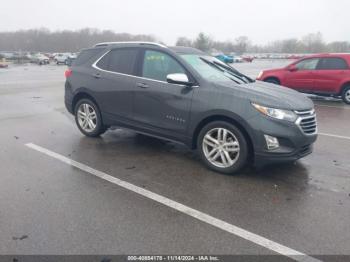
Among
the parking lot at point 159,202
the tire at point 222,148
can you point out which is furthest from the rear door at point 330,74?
the tire at point 222,148

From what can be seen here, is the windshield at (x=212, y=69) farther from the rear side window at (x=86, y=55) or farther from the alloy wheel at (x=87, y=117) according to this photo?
the alloy wheel at (x=87, y=117)

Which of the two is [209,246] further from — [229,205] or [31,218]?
[31,218]

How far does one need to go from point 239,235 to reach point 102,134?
429 centimetres

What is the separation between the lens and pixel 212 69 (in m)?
5.35

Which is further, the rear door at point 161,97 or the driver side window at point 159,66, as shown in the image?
the driver side window at point 159,66

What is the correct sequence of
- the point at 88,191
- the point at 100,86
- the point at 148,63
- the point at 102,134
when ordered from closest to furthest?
1. the point at 88,191
2. the point at 148,63
3. the point at 100,86
4. the point at 102,134

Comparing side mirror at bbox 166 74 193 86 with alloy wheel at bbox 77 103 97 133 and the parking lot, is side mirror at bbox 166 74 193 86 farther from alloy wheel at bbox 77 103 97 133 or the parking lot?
alloy wheel at bbox 77 103 97 133

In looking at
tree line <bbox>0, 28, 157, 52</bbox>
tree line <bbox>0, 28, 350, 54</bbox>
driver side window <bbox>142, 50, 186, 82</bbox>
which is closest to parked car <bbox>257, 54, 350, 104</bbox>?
driver side window <bbox>142, 50, 186, 82</bbox>

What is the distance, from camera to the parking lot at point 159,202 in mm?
3104

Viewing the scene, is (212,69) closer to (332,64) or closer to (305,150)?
(305,150)

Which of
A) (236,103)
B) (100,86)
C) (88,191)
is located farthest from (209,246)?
(100,86)

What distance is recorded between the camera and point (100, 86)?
6.11 metres

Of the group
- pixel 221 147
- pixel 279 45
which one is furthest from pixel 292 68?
pixel 279 45

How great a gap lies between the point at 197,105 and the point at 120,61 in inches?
75.9
